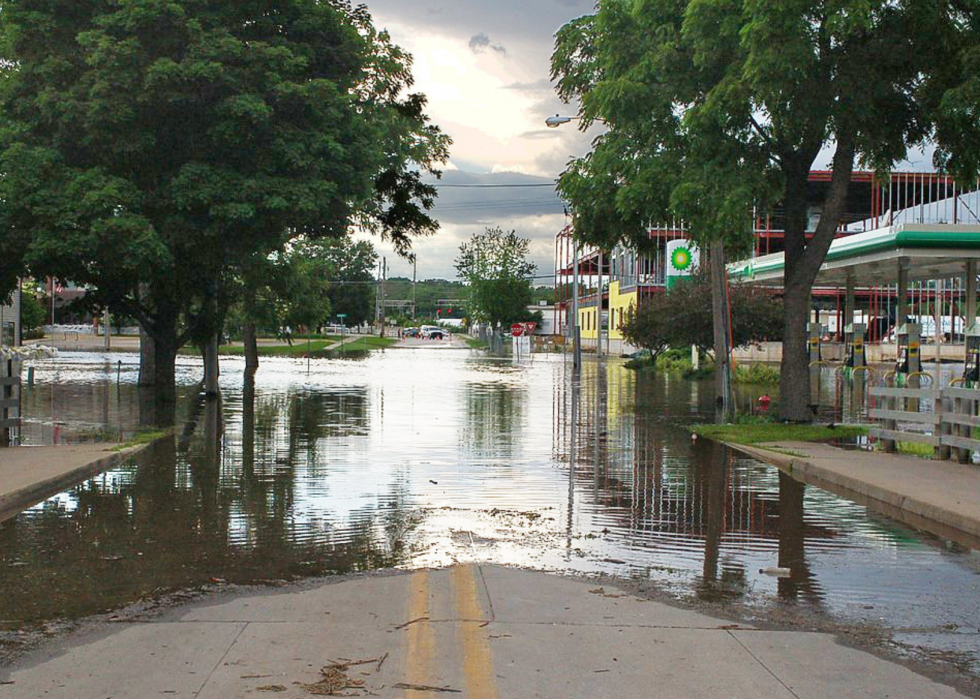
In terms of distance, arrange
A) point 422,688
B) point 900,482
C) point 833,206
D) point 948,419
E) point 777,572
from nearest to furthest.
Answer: point 422,688
point 777,572
point 900,482
point 948,419
point 833,206

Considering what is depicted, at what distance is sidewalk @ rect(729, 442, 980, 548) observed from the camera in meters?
11.3

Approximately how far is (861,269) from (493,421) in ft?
71.4

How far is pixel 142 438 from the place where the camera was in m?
18.1

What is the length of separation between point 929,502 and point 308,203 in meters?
13.8

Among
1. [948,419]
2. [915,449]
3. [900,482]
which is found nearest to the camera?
[900,482]

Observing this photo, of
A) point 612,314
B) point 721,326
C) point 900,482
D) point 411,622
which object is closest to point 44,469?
point 411,622

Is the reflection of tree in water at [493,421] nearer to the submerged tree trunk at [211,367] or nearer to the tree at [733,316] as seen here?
the submerged tree trunk at [211,367]

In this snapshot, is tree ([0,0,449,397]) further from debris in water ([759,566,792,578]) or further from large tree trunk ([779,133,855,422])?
debris in water ([759,566,792,578])

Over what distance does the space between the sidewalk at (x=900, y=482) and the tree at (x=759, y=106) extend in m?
4.52

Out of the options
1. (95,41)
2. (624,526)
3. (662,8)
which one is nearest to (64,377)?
(95,41)

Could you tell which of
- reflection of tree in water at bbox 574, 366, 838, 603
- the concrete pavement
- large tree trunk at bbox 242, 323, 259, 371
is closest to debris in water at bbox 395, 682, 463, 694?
the concrete pavement

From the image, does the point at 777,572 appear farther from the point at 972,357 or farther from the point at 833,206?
the point at 972,357

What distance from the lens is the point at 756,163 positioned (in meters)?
20.2

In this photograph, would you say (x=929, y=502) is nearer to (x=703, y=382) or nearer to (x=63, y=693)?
(x=63, y=693)
